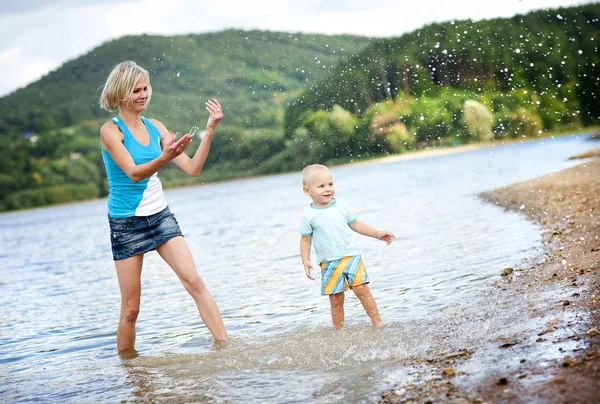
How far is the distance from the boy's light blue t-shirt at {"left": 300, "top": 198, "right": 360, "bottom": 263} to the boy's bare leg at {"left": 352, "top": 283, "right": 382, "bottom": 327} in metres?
0.27

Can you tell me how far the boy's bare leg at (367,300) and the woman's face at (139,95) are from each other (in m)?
2.07

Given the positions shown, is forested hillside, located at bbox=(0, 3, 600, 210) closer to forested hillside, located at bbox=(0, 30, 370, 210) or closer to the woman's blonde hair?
forested hillside, located at bbox=(0, 30, 370, 210)

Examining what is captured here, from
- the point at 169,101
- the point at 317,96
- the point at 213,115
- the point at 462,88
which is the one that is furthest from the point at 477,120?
the point at 169,101

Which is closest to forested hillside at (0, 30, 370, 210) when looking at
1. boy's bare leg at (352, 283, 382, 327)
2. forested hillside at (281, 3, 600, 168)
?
forested hillside at (281, 3, 600, 168)

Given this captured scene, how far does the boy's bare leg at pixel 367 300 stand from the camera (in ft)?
18.0

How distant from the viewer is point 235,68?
121750 mm

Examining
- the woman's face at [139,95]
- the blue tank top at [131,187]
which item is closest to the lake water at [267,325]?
the blue tank top at [131,187]

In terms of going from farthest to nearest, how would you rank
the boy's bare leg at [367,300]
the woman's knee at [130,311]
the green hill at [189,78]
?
the green hill at [189,78] → the woman's knee at [130,311] → the boy's bare leg at [367,300]

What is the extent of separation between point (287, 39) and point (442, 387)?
113601 mm

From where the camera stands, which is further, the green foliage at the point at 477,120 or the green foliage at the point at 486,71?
the green foliage at the point at 477,120

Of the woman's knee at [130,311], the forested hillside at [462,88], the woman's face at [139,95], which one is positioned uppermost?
the forested hillside at [462,88]

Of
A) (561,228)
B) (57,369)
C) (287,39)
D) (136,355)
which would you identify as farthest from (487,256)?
(287,39)

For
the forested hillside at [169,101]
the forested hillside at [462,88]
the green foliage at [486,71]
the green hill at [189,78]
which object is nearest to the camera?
the green foliage at [486,71]

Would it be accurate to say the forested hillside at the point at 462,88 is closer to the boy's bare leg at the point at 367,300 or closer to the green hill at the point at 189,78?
the green hill at the point at 189,78
